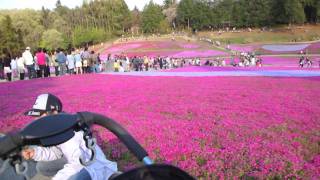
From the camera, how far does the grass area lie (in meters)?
70.4

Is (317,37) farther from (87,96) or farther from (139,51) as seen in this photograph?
(87,96)

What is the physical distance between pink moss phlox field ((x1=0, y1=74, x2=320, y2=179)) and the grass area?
55114mm

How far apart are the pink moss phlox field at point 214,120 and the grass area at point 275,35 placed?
55.1 meters

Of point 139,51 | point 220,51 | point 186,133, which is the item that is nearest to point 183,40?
point 139,51

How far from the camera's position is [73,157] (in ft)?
11.1

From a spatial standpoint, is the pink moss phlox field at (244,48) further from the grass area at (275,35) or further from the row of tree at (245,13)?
the row of tree at (245,13)

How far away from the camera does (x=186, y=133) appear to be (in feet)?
25.4

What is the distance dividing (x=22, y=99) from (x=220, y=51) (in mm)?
48679

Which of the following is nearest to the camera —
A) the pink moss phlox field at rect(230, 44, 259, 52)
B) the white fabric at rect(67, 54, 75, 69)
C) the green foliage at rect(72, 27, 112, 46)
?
the white fabric at rect(67, 54, 75, 69)

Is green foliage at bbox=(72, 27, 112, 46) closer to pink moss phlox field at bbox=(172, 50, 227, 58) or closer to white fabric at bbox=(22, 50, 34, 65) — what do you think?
pink moss phlox field at bbox=(172, 50, 227, 58)

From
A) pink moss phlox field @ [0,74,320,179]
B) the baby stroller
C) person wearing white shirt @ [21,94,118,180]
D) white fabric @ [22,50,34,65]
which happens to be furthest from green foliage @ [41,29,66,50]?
the baby stroller

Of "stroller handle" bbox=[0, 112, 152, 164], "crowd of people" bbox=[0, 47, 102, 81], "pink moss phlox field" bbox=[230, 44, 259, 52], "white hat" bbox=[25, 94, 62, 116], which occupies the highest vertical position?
"stroller handle" bbox=[0, 112, 152, 164]

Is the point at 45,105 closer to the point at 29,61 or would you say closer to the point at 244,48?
the point at 29,61

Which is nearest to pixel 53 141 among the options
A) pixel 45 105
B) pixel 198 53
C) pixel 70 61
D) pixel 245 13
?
pixel 45 105
